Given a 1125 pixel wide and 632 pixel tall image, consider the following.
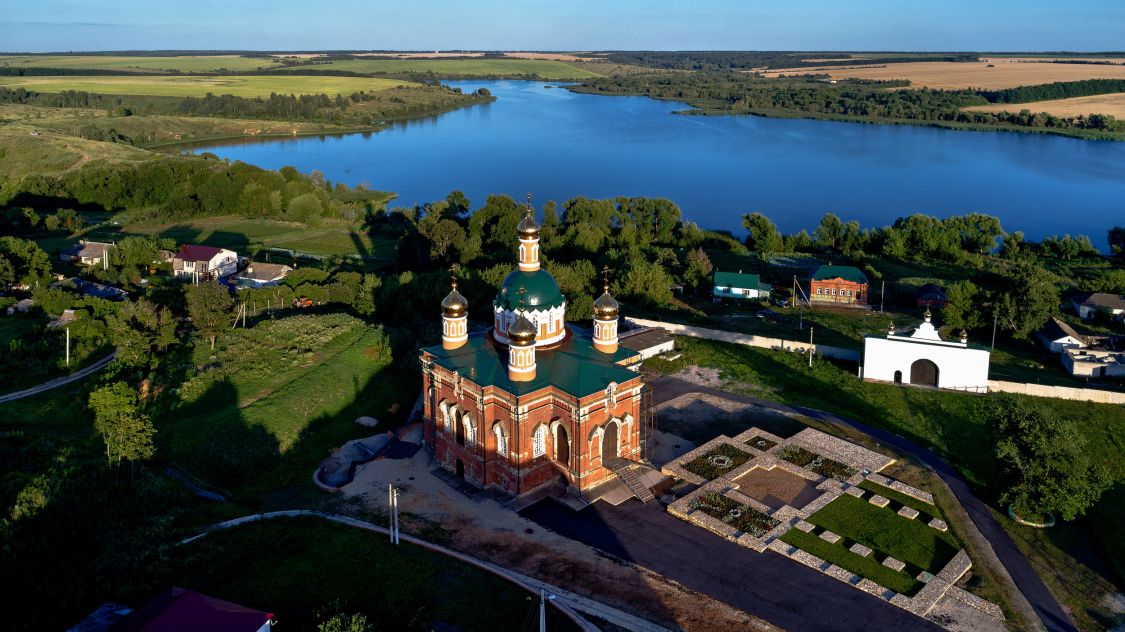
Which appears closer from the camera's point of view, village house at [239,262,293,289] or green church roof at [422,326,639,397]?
green church roof at [422,326,639,397]

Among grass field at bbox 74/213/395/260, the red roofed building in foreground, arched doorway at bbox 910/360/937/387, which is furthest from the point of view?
grass field at bbox 74/213/395/260

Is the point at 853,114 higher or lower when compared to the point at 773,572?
higher

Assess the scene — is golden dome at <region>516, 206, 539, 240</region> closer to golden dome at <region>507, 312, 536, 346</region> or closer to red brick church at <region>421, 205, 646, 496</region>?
red brick church at <region>421, 205, 646, 496</region>

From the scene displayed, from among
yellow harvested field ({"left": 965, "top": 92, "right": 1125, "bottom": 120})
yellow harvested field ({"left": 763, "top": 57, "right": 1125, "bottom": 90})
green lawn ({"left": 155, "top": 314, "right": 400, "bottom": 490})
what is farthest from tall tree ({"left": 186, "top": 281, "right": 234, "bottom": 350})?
yellow harvested field ({"left": 763, "top": 57, "right": 1125, "bottom": 90})

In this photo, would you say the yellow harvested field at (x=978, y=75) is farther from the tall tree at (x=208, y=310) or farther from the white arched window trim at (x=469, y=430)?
the white arched window trim at (x=469, y=430)

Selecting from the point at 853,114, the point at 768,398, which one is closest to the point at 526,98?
the point at 853,114

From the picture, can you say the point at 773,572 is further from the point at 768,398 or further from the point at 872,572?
the point at 768,398

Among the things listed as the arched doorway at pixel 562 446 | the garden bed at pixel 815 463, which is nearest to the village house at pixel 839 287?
the garden bed at pixel 815 463
